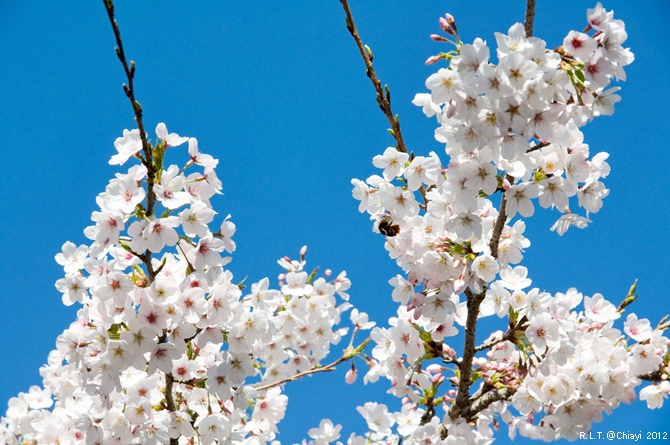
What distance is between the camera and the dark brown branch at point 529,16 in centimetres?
314

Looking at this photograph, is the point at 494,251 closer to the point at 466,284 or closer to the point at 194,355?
the point at 466,284

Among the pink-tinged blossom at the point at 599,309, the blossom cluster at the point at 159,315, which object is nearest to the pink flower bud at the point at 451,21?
the blossom cluster at the point at 159,315

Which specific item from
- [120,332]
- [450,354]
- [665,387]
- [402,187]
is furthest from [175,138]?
[665,387]

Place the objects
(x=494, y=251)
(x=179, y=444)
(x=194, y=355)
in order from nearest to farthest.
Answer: (x=494, y=251)
(x=194, y=355)
(x=179, y=444)

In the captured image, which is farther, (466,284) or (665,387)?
(665,387)

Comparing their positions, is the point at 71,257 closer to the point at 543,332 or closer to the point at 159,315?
the point at 159,315

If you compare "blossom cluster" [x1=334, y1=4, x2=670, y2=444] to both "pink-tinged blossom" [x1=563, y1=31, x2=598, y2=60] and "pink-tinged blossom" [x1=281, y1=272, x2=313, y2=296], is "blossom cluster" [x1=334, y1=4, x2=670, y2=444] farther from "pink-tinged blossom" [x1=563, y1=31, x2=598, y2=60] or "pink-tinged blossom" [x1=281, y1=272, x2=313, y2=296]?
"pink-tinged blossom" [x1=281, y1=272, x2=313, y2=296]

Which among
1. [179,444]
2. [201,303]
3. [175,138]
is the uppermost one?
[175,138]

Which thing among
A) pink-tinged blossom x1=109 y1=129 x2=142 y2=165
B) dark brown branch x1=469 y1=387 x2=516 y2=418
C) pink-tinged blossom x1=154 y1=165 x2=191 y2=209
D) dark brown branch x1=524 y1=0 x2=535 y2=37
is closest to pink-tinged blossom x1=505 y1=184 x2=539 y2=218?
dark brown branch x1=524 y1=0 x2=535 y2=37

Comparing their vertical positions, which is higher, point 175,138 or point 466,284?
point 175,138

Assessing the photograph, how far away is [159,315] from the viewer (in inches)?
137

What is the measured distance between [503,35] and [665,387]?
114 inches

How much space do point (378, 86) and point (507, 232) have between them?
4.20 ft

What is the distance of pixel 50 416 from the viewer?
5.31m
